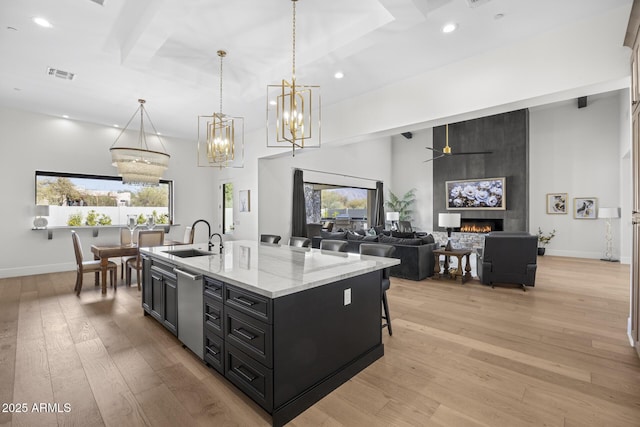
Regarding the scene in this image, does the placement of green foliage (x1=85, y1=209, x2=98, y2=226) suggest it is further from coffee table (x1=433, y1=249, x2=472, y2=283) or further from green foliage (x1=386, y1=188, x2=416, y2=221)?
green foliage (x1=386, y1=188, x2=416, y2=221)

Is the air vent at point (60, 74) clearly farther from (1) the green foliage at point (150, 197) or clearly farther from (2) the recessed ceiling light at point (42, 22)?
(1) the green foliage at point (150, 197)

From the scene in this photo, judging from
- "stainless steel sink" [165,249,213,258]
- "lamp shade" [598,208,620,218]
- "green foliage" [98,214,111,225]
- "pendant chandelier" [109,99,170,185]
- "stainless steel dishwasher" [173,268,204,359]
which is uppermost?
"pendant chandelier" [109,99,170,185]

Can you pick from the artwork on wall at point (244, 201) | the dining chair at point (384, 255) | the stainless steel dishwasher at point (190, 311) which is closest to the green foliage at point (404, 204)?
the artwork on wall at point (244, 201)

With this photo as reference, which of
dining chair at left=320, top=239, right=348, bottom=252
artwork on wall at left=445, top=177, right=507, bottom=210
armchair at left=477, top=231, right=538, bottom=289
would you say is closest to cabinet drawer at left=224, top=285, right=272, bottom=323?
dining chair at left=320, top=239, right=348, bottom=252

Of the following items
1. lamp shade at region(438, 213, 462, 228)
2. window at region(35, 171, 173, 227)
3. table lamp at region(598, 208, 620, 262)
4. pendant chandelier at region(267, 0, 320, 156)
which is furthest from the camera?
table lamp at region(598, 208, 620, 262)

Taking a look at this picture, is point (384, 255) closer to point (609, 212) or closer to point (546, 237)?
point (609, 212)

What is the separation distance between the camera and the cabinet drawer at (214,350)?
229 centimetres

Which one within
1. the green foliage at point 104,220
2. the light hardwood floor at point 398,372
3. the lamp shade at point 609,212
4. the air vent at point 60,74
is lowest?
the light hardwood floor at point 398,372

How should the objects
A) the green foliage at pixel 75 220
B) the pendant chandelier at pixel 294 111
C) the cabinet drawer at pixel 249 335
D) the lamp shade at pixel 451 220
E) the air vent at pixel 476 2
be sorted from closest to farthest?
the cabinet drawer at pixel 249 335, the air vent at pixel 476 2, the pendant chandelier at pixel 294 111, the lamp shade at pixel 451 220, the green foliage at pixel 75 220

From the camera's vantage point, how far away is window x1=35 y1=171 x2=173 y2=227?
20.5 ft

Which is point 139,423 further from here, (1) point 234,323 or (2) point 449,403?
(2) point 449,403

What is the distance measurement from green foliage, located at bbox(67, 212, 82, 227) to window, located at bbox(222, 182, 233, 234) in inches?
124

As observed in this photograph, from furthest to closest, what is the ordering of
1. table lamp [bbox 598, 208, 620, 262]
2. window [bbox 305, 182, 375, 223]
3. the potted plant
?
window [bbox 305, 182, 375, 223], the potted plant, table lamp [bbox 598, 208, 620, 262]

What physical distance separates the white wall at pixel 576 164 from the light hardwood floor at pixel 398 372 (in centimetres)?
523
